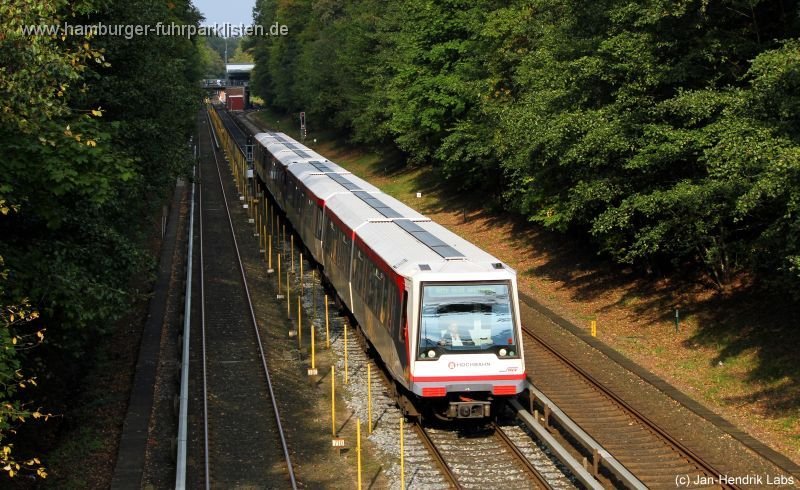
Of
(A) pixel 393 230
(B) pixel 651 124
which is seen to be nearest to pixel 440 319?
(A) pixel 393 230

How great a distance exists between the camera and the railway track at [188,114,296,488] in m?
16.4

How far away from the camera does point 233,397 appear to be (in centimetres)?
2055

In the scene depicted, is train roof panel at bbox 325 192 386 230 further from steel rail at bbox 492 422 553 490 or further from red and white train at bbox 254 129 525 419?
steel rail at bbox 492 422 553 490

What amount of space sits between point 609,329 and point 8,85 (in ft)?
58.2

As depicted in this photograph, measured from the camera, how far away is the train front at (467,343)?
16781 mm

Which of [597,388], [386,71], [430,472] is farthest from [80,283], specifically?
[386,71]

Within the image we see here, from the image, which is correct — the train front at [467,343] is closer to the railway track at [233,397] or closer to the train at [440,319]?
the train at [440,319]

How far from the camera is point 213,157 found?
78500 mm

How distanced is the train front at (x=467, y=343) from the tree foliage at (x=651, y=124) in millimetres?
4990

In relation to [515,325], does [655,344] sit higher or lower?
lower

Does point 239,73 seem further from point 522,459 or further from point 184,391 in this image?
point 522,459

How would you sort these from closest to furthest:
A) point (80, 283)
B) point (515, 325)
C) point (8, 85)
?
point (8, 85)
point (80, 283)
point (515, 325)

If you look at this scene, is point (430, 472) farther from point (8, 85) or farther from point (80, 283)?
point (8, 85)

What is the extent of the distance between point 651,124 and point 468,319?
27.9ft
